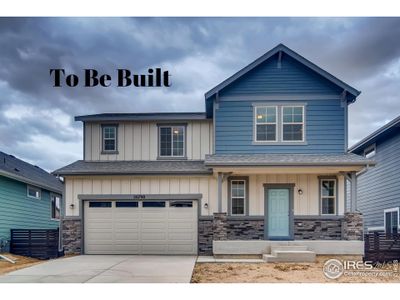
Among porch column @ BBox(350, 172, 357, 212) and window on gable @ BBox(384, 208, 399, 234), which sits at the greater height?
porch column @ BBox(350, 172, 357, 212)

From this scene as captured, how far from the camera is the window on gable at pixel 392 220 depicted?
12.5 m

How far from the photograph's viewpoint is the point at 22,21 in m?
7.74

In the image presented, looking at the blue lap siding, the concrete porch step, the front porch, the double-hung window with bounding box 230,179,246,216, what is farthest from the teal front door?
the concrete porch step

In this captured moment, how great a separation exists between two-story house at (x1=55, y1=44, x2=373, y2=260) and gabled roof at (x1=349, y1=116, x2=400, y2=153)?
1.13 m

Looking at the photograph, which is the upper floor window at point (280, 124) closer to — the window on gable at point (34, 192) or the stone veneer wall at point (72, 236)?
the stone veneer wall at point (72, 236)

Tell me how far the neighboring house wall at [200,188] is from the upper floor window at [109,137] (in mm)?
1232

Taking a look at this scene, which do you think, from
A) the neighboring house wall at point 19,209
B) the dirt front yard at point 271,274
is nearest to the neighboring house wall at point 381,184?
the dirt front yard at point 271,274

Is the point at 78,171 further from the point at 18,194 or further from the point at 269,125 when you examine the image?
the point at 269,125

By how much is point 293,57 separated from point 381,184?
5.10 m

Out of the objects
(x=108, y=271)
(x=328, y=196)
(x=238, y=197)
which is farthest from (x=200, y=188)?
(x=108, y=271)

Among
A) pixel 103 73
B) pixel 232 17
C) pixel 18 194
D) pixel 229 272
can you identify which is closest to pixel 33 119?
pixel 103 73

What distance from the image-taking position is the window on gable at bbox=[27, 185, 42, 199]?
1484 centimetres

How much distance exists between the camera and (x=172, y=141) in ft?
43.8

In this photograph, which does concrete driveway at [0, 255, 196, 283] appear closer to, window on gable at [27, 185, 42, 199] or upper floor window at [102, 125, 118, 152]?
upper floor window at [102, 125, 118, 152]
